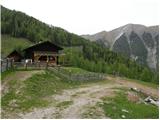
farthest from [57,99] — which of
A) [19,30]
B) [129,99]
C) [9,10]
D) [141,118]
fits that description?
[9,10]

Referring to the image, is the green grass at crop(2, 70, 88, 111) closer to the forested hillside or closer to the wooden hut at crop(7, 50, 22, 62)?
the wooden hut at crop(7, 50, 22, 62)

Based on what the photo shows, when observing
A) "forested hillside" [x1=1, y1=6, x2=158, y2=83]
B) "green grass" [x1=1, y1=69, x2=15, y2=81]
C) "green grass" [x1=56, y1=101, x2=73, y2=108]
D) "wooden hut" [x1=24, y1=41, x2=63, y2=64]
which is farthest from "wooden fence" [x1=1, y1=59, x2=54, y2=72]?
"forested hillside" [x1=1, y1=6, x2=158, y2=83]

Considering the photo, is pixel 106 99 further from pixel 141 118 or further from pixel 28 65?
pixel 28 65

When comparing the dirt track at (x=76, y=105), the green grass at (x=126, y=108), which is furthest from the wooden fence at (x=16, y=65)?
the green grass at (x=126, y=108)

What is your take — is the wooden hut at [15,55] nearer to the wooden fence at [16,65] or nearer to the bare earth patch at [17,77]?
the wooden fence at [16,65]

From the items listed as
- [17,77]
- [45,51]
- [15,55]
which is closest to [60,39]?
[15,55]

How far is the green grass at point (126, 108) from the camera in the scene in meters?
33.9

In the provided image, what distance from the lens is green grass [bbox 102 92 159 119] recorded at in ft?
111

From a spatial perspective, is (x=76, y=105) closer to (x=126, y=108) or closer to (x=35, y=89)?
(x=126, y=108)

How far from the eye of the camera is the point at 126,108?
3631 centimetres

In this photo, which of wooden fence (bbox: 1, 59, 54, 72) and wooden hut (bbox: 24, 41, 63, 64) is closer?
wooden fence (bbox: 1, 59, 54, 72)

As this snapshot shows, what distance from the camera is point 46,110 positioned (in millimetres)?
35750

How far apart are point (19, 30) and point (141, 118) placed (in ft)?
421

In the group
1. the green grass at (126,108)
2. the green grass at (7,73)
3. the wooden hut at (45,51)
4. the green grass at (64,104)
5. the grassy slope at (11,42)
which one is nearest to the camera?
the green grass at (126,108)
